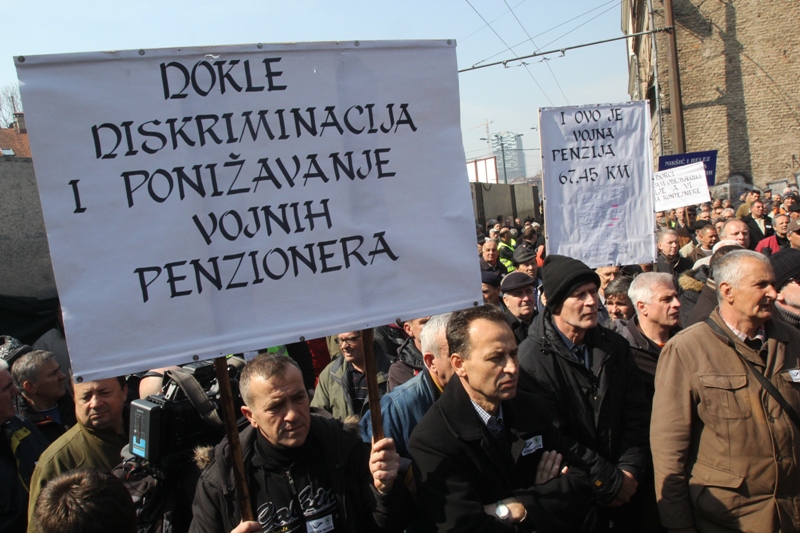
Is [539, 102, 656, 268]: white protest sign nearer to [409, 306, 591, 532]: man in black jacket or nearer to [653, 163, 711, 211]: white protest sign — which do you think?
[409, 306, 591, 532]: man in black jacket

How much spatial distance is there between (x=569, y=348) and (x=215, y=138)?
2.17m

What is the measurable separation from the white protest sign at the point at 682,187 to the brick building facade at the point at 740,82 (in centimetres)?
1529

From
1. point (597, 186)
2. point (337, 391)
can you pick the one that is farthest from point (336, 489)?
point (597, 186)

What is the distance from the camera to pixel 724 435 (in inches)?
125

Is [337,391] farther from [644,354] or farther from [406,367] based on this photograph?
[644,354]

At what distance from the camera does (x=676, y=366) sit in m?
3.29

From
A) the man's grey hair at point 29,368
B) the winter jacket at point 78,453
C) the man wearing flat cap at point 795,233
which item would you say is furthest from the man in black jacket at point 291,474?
the man wearing flat cap at point 795,233

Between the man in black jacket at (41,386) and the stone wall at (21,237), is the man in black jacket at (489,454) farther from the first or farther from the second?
the stone wall at (21,237)

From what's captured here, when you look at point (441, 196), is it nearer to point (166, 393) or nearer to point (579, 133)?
point (166, 393)

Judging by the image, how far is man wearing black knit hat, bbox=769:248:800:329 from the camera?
4.16m

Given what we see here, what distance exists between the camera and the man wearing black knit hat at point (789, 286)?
13.6 ft

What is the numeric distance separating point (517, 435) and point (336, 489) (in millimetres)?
766

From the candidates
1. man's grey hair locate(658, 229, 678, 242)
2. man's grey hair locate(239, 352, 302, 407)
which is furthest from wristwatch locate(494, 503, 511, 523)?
man's grey hair locate(658, 229, 678, 242)

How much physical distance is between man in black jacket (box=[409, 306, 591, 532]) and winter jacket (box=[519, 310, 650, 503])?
0.51 metres
